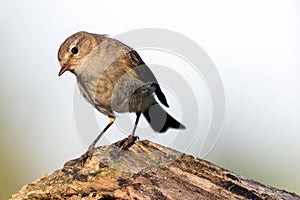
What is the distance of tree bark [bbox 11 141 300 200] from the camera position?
523cm

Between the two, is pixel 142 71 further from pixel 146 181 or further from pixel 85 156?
pixel 146 181

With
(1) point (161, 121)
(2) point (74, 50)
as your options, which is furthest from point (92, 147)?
(1) point (161, 121)

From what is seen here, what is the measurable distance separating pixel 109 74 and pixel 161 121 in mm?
1167

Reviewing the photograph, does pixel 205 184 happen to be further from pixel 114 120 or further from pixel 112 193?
pixel 114 120

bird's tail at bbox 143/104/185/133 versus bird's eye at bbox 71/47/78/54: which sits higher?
bird's tail at bbox 143/104/185/133

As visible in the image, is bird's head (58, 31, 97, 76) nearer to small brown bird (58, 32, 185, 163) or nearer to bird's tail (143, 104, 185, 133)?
small brown bird (58, 32, 185, 163)

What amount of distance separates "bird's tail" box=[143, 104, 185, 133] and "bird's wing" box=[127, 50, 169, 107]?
0.29 m

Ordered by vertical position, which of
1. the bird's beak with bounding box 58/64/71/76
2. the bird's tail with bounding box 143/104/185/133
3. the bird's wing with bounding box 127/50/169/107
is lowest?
the bird's beak with bounding box 58/64/71/76

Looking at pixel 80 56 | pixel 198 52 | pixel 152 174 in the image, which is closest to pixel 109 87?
pixel 80 56

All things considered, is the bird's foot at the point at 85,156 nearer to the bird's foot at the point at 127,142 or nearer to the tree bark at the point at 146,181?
the tree bark at the point at 146,181

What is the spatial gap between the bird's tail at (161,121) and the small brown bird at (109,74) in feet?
1.02

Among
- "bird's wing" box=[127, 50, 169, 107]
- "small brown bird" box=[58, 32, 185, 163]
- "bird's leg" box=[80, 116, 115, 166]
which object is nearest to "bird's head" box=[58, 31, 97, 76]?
"small brown bird" box=[58, 32, 185, 163]

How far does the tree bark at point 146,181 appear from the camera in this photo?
5.23m

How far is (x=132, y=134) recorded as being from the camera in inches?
262
